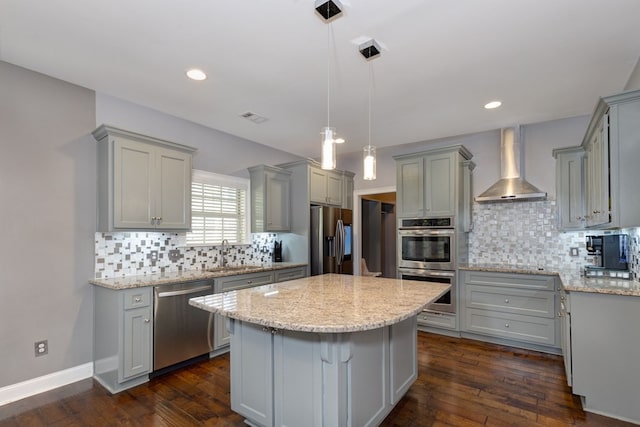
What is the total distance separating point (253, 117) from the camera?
3.71m

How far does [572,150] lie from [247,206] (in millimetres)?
3883

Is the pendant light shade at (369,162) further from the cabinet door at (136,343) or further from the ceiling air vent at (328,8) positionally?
the cabinet door at (136,343)

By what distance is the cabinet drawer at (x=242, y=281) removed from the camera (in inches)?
132

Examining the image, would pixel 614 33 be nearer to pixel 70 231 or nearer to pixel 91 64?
pixel 91 64

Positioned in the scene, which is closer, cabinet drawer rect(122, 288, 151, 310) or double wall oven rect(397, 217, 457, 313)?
cabinet drawer rect(122, 288, 151, 310)

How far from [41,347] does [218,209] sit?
83.2 inches

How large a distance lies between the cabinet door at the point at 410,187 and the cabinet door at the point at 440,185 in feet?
0.26

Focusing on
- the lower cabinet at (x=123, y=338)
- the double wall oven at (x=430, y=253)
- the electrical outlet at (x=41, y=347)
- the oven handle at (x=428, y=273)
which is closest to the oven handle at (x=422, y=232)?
the double wall oven at (x=430, y=253)

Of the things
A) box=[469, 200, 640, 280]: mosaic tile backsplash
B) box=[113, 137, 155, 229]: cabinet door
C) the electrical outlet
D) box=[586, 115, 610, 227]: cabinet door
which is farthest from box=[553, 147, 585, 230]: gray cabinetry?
the electrical outlet

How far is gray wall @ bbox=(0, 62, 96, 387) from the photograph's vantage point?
2535 millimetres

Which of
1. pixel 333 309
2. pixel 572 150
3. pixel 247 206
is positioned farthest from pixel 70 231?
pixel 572 150

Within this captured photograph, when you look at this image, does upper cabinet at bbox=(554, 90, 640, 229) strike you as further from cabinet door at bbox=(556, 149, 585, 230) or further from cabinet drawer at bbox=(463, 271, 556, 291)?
cabinet drawer at bbox=(463, 271, 556, 291)

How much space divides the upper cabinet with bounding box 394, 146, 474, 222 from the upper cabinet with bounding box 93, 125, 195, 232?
271cm

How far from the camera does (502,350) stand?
3557mm
